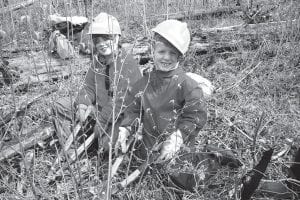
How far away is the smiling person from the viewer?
214 cm

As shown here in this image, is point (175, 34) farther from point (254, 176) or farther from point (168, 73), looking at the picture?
point (254, 176)

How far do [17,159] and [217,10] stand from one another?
399cm

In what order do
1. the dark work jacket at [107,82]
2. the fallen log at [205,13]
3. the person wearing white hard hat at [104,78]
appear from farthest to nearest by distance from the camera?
the fallen log at [205,13], the dark work jacket at [107,82], the person wearing white hard hat at [104,78]

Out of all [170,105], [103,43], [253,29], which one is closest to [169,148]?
[170,105]

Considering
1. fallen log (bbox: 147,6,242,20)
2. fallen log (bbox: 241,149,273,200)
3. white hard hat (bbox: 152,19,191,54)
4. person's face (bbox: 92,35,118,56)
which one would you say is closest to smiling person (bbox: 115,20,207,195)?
white hard hat (bbox: 152,19,191,54)

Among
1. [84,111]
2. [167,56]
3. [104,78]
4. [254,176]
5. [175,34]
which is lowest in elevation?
[254,176]

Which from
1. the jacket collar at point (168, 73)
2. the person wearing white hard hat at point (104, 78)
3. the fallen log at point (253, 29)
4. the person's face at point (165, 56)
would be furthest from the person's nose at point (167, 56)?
the fallen log at point (253, 29)

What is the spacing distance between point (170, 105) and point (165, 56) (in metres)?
0.38

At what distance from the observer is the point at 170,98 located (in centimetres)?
229

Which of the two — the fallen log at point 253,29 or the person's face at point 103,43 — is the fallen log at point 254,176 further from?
the fallen log at point 253,29

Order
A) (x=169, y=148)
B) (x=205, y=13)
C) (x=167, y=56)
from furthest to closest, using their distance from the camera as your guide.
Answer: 1. (x=205, y=13)
2. (x=167, y=56)
3. (x=169, y=148)

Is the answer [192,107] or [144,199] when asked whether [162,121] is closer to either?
[192,107]

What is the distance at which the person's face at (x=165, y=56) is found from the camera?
86.9 inches

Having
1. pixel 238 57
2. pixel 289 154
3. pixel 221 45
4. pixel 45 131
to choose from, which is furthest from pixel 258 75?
pixel 45 131
